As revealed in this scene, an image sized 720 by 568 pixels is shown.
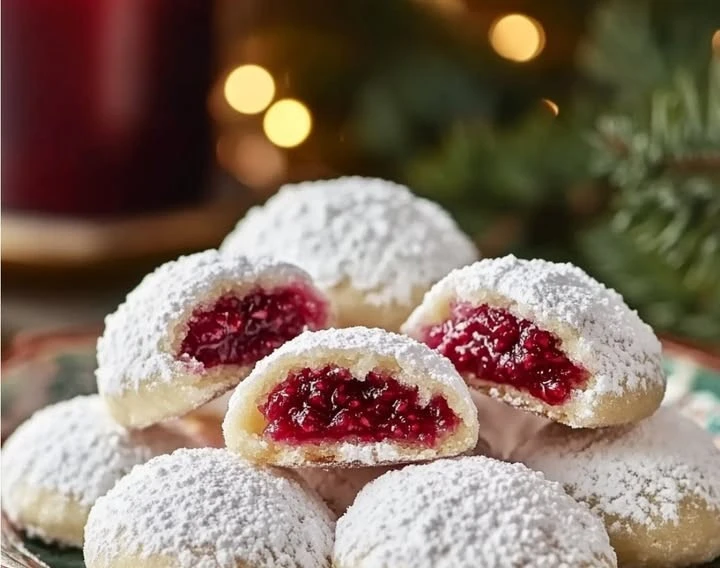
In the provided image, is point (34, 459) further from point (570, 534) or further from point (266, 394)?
point (570, 534)

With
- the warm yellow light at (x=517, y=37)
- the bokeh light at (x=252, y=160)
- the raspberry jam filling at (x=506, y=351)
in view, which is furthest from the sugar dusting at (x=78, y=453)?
the bokeh light at (x=252, y=160)

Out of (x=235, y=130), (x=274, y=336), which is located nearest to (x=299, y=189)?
(x=274, y=336)

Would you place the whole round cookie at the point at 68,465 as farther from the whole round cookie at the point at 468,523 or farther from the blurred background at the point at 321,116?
the blurred background at the point at 321,116

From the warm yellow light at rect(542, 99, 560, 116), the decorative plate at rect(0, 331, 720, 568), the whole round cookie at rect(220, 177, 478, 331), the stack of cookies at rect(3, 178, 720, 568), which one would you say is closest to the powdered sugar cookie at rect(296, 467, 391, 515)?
the stack of cookies at rect(3, 178, 720, 568)

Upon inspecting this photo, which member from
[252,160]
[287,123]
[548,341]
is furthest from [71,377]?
[252,160]

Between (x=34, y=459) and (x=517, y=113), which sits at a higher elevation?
(x=517, y=113)

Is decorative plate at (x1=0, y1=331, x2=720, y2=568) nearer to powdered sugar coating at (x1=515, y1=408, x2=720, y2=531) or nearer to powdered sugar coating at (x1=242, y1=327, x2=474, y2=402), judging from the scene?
powdered sugar coating at (x1=515, y1=408, x2=720, y2=531)

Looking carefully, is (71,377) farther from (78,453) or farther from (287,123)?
(287,123)
